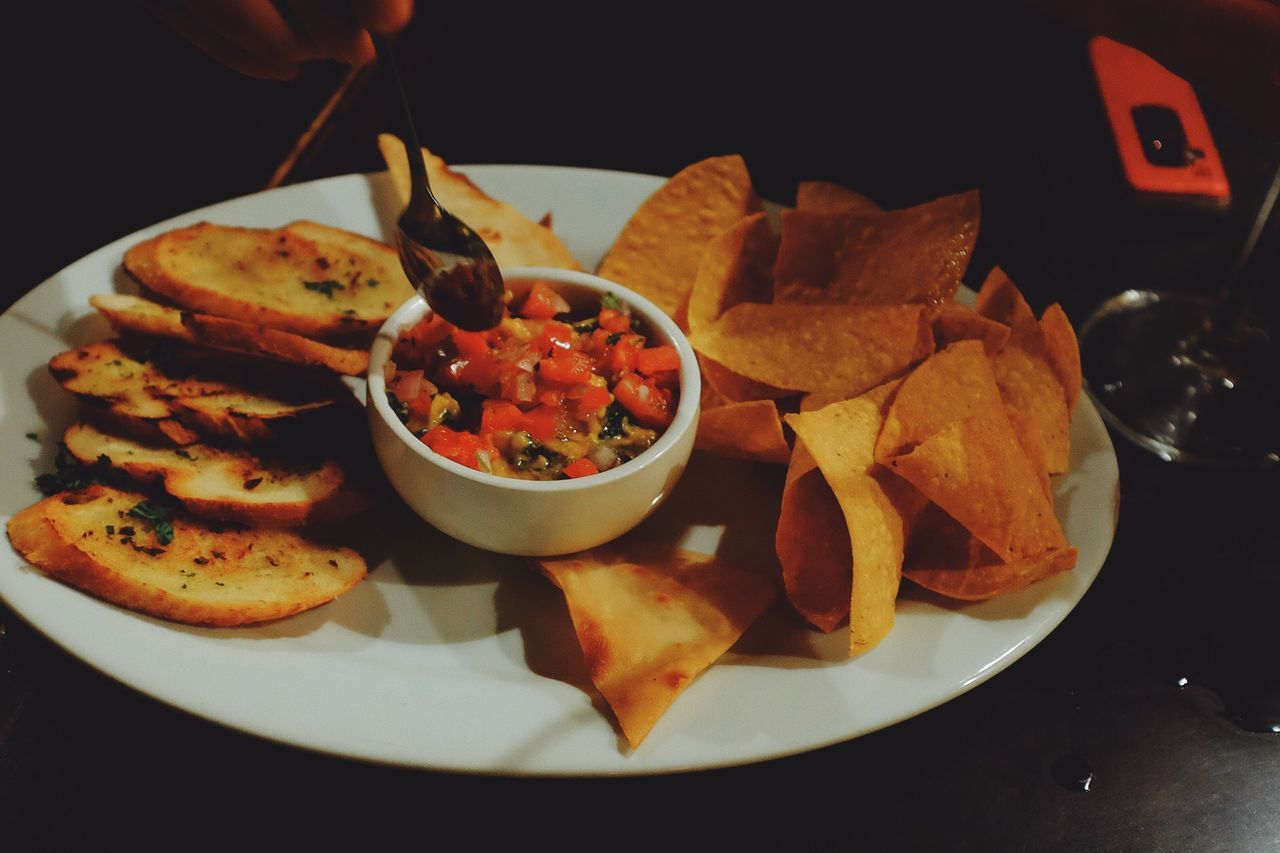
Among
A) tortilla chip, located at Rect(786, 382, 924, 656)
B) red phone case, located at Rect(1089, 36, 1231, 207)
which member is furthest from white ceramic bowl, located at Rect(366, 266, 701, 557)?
red phone case, located at Rect(1089, 36, 1231, 207)

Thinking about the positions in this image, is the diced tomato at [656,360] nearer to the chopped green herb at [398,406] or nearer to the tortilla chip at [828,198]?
the chopped green herb at [398,406]

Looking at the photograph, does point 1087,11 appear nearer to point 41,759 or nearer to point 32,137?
point 41,759

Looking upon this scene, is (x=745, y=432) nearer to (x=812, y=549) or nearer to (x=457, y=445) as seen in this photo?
(x=812, y=549)

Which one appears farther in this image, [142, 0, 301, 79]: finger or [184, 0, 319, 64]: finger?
[142, 0, 301, 79]: finger

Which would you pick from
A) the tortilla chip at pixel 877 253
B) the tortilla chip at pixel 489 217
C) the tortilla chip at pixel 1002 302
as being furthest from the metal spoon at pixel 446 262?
the tortilla chip at pixel 1002 302

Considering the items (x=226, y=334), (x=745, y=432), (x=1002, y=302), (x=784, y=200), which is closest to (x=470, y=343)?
(x=226, y=334)

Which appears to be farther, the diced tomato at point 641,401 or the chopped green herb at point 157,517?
the diced tomato at point 641,401

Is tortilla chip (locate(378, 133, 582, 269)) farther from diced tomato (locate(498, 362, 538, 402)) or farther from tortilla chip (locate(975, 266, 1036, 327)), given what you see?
tortilla chip (locate(975, 266, 1036, 327))
